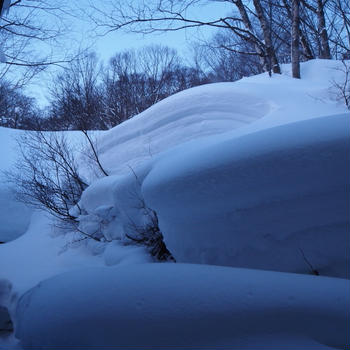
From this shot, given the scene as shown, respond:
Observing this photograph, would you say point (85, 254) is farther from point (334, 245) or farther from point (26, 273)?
point (334, 245)

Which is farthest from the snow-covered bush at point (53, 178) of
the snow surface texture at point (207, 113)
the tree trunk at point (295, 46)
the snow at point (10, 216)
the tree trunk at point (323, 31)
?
the tree trunk at point (323, 31)

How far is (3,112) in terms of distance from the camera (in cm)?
1519

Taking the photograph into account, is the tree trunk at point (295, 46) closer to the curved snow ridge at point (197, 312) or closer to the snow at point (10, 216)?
the curved snow ridge at point (197, 312)

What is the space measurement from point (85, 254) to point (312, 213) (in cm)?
307

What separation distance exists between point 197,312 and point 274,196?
0.60 meters

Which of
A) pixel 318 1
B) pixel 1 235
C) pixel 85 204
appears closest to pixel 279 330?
pixel 85 204

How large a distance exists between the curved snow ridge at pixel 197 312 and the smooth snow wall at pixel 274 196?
27 cm

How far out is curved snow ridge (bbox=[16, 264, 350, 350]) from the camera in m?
0.87

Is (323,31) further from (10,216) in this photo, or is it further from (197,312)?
(10,216)

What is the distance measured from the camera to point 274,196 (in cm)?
121

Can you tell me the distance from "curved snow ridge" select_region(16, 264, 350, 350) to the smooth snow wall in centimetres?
27

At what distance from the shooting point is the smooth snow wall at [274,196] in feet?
3.67

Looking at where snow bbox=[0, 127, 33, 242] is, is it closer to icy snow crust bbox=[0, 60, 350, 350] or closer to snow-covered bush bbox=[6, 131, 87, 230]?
snow-covered bush bbox=[6, 131, 87, 230]

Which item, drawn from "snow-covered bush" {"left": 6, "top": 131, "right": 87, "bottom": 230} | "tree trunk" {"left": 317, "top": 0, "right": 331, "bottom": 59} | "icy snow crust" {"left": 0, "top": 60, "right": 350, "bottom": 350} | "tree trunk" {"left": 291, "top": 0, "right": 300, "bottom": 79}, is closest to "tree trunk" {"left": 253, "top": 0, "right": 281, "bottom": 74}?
"tree trunk" {"left": 291, "top": 0, "right": 300, "bottom": 79}
